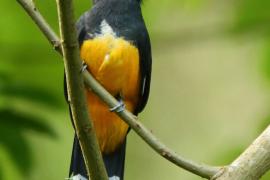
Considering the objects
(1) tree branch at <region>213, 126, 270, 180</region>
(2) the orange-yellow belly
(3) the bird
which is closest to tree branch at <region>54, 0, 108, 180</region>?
(1) tree branch at <region>213, 126, 270, 180</region>

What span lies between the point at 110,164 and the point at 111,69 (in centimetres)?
68

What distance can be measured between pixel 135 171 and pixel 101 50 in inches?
132

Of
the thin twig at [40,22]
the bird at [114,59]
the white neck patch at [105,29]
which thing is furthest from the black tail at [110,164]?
the thin twig at [40,22]

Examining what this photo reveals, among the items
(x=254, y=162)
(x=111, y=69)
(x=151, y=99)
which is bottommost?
(x=151, y=99)

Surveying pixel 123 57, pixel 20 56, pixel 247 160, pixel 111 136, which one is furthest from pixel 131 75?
pixel 247 160

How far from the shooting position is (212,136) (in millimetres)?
8125

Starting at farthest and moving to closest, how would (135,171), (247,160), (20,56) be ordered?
(135,171) → (20,56) → (247,160)

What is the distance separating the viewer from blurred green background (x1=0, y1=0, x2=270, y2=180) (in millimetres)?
4445

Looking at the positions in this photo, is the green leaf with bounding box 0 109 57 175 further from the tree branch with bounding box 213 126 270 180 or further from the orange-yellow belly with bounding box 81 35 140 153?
the tree branch with bounding box 213 126 270 180

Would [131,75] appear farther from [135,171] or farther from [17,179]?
[135,171]

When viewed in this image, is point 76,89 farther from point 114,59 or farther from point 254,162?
point 114,59

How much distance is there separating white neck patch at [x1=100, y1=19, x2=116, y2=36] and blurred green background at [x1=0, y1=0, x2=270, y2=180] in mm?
455

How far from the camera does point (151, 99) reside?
8234mm

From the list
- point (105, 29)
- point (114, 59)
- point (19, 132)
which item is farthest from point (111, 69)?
point (19, 132)
